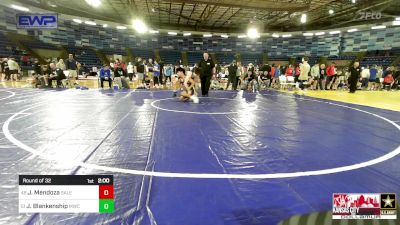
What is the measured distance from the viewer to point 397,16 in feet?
84.4

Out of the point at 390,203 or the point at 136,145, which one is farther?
the point at 136,145

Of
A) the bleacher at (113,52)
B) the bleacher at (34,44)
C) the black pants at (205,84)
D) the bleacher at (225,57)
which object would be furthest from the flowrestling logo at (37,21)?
the bleacher at (225,57)

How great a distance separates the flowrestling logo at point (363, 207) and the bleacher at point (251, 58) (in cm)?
3563

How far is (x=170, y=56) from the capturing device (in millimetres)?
35719

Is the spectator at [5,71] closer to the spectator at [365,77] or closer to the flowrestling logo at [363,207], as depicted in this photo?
the flowrestling logo at [363,207]

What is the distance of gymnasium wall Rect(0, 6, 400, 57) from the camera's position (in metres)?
28.0

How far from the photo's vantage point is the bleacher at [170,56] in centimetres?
3522

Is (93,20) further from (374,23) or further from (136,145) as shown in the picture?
(374,23)

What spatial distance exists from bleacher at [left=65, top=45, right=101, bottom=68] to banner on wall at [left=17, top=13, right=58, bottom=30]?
45.0ft

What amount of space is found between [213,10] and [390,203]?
26220 mm

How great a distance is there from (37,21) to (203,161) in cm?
1660

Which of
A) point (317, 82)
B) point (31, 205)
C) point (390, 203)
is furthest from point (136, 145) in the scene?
point (317, 82)

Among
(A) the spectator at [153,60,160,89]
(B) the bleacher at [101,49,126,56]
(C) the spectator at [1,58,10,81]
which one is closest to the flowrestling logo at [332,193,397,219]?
(A) the spectator at [153,60,160,89]
